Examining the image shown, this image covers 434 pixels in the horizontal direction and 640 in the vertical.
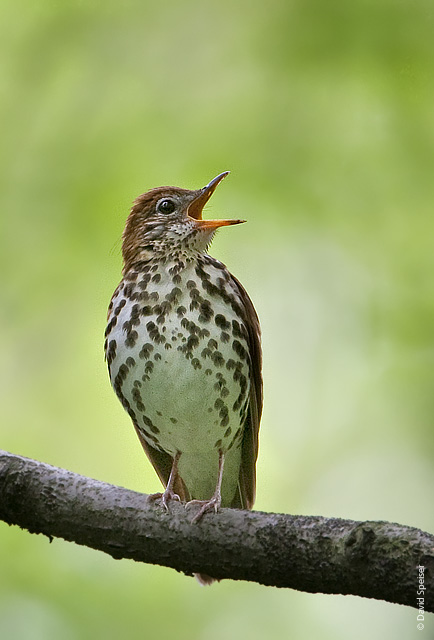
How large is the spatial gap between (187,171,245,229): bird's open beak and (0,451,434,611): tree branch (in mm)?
2100

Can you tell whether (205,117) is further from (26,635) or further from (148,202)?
(26,635)

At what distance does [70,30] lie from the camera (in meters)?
7.05

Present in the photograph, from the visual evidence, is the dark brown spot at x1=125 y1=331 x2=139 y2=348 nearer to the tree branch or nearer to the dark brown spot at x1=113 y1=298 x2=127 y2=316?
the dark brown spot at x1=113 y1=298 x2=127 y2=316

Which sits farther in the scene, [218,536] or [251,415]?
[251,415]

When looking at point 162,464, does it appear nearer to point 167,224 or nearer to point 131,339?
point 131,339

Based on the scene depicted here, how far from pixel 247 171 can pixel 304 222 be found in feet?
2.03

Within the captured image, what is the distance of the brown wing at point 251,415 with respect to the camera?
18.5 ft

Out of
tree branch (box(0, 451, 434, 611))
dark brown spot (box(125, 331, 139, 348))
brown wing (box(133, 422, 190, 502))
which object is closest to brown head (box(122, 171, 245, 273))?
dark brown spot (box(125, 331, 139, 348))

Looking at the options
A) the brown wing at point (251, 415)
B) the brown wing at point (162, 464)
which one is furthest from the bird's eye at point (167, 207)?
the brown wing at point (162, 464)

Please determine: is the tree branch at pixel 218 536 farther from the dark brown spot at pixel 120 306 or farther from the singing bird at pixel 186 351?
the dark brown spot at pixel 120 306

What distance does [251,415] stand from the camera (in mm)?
5852

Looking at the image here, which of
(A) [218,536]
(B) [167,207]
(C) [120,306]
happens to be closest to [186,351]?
(C) [120,306]

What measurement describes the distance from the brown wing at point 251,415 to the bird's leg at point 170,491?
48 centimetres

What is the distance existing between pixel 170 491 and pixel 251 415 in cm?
125
